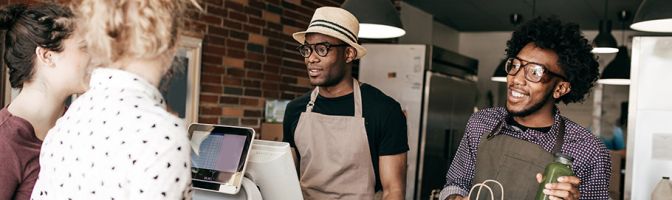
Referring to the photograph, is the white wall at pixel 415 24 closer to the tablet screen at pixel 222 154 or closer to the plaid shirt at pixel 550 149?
the plaid shirt at pixel 550 149

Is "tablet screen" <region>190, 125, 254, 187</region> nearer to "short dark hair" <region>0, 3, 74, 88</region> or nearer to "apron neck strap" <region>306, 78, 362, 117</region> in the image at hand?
"short dark hair" <region>0, 3, 74, 88</region>

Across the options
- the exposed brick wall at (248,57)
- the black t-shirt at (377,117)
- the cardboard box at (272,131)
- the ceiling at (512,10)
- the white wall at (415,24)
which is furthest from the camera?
the white wall at (415,24)

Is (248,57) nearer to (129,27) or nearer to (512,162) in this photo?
(512,162)

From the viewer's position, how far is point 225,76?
4168 mm

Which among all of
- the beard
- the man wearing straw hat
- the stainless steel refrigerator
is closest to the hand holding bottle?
the beard

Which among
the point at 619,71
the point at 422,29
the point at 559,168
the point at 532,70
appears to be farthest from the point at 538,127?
the point at 422,29

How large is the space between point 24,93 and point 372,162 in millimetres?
1220

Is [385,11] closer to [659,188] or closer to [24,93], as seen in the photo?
[659,188]

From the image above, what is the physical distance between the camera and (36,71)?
1556 mm

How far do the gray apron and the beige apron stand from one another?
16.7 inches

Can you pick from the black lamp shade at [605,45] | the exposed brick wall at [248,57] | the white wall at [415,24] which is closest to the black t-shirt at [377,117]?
the exposed brick wall at [248,57]

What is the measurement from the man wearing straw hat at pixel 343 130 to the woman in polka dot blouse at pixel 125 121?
1.29 m

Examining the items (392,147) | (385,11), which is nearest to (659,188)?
(392,147)

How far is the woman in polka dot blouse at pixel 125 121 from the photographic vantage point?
1.01 metres
